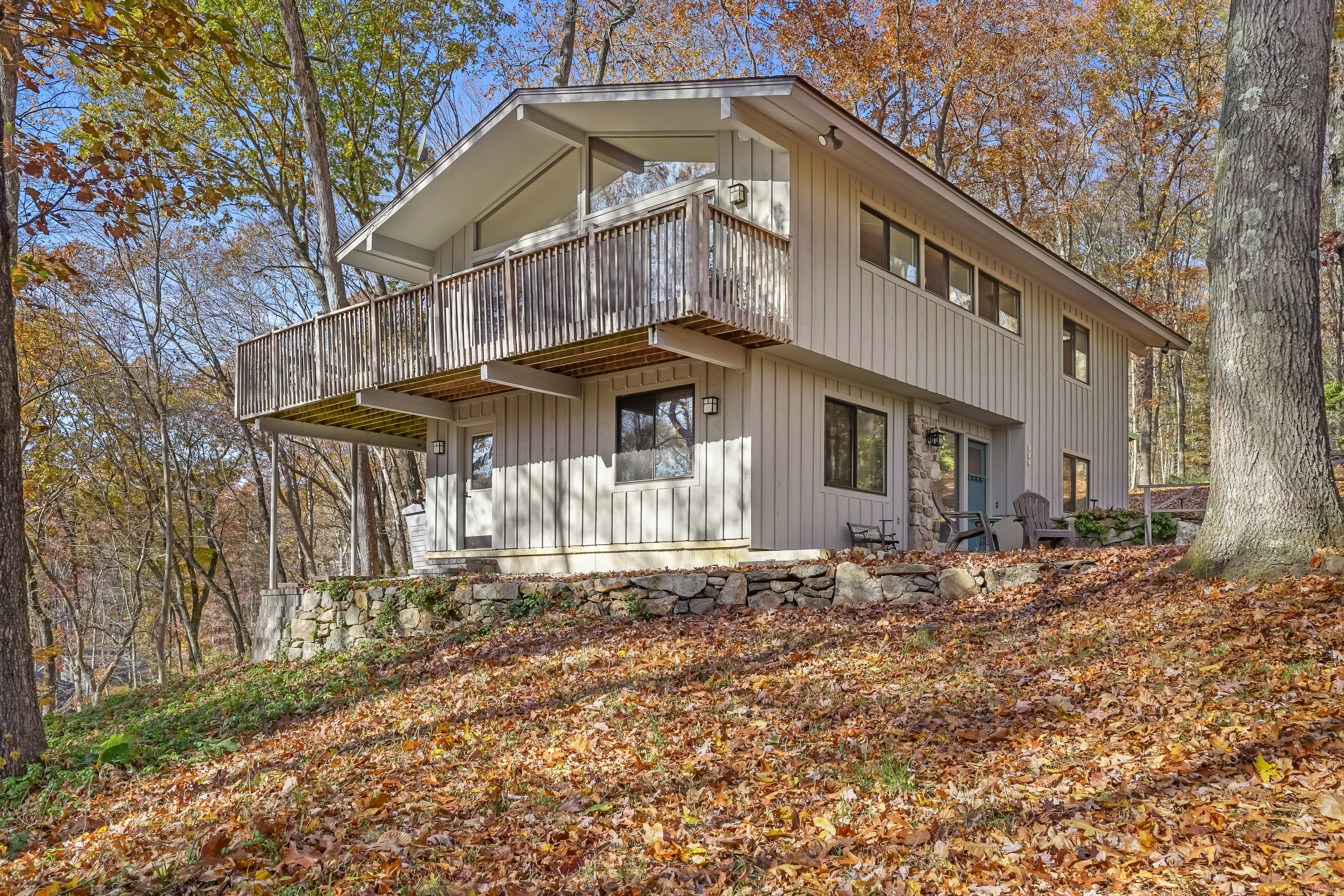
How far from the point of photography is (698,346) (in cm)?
1016

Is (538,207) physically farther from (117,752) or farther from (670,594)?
(117,752)

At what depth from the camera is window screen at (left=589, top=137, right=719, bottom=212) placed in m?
11.8

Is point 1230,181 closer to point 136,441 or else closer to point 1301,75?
point 1301,75

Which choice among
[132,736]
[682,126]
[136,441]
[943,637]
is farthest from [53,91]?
[943,637]

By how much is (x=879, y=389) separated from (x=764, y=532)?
3.17 meters

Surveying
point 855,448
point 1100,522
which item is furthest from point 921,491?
point 1100,522

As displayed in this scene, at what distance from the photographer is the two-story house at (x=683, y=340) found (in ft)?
33.9

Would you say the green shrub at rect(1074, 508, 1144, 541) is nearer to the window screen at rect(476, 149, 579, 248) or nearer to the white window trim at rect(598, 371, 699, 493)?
the white window trim at rect(598, 371, 699, 493)

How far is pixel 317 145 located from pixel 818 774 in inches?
534

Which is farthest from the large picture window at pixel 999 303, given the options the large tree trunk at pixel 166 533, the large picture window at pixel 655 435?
the large tree trunk at pixel 166 533

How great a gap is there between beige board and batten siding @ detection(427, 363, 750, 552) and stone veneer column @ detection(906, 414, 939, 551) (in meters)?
3.46

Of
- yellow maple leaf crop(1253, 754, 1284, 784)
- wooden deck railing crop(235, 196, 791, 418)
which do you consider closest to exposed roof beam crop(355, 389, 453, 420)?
wooden deck railing crop(235, 196, 791, 418)

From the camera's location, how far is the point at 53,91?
15.6m

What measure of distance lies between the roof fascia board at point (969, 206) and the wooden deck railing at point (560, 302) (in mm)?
1443
